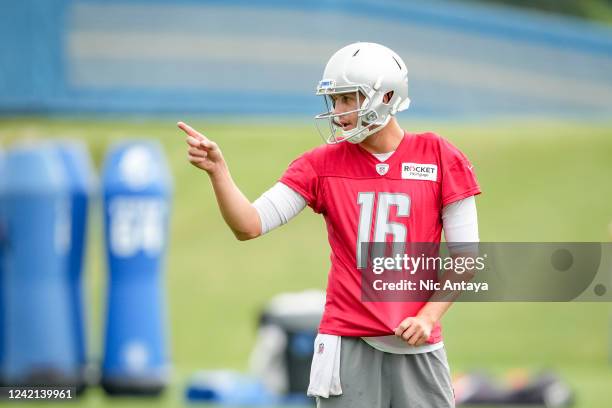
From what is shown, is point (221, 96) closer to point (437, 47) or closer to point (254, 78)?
Result: point (254, 78)

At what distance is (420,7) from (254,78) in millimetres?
3700

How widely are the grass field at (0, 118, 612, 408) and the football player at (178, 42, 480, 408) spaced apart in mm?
8696

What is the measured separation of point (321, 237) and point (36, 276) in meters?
9.11

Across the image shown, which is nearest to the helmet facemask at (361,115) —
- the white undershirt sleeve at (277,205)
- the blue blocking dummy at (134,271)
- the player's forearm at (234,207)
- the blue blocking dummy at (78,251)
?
the white undershirt sleeve at (277,205)

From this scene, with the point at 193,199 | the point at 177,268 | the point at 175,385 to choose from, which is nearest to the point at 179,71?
the point at 193,199

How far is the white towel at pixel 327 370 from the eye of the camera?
5.32m

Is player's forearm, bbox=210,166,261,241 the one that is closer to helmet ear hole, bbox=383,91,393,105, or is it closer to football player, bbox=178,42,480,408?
football player, bbox=178,42,480,408

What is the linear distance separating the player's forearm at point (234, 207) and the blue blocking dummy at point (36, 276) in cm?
707

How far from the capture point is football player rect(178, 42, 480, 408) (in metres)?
5.32

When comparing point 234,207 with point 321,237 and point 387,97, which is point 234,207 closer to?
point 387,97

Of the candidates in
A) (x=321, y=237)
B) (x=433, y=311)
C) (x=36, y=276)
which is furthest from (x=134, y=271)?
(x=321, y=237)

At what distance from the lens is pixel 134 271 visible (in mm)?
12305

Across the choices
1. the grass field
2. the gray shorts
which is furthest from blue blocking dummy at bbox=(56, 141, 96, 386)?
the gray shorts

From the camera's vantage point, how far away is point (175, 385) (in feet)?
45.0
